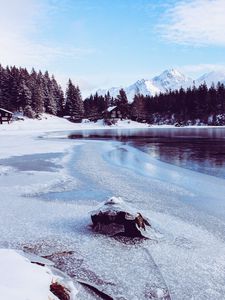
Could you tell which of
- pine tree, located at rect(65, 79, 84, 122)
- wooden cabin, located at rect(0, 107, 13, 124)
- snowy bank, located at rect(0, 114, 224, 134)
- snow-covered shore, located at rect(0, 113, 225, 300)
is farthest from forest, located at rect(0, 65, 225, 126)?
snow-covered shore, located at rect(0, 113, 225, 300)

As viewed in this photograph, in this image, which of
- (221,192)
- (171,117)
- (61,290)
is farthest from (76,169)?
(171,117)

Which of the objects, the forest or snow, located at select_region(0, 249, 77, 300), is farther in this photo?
the forest

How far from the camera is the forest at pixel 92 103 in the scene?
3858 inches

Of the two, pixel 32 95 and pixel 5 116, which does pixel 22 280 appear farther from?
pixel 32 95

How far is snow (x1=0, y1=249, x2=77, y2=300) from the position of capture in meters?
3.72

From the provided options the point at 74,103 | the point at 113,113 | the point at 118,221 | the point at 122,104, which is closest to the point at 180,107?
the point at 122,104

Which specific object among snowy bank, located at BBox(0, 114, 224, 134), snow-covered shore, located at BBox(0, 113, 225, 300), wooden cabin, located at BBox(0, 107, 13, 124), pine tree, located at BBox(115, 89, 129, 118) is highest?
pine tree, located at BBox(115, 89, 129, 118)

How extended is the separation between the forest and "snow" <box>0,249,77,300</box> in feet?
299

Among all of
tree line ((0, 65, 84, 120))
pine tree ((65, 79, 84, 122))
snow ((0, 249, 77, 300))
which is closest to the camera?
snow ((0, 249, 77, 300))

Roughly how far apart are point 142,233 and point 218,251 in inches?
60.3

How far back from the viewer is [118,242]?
6.71 meters

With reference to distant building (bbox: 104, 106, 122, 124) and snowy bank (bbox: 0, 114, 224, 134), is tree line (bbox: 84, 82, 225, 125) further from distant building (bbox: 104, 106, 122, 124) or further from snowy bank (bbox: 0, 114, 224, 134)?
snowy bank (bbox: 0, 114, 224, 134)

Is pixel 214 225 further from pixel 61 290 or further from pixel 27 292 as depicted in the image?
pixel 27 292

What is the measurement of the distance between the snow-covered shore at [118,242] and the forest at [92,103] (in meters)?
82.8
